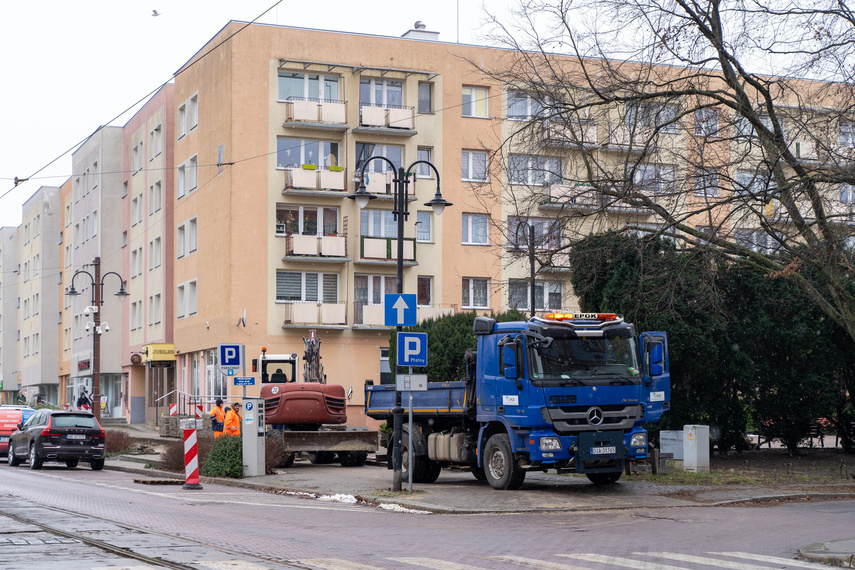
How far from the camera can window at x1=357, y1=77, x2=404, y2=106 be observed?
157ft

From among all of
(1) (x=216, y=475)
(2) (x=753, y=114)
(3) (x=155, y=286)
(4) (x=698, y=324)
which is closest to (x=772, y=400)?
(4) (x=698, y=324)

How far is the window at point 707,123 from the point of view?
20.5 m

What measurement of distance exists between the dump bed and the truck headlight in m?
3.09

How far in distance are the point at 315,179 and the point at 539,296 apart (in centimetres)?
1149

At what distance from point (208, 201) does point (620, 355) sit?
3339 centimetres

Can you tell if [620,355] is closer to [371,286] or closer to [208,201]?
[371,286]

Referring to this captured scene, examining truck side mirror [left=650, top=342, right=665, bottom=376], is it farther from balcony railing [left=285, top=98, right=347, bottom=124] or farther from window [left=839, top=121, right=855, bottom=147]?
balcony railing [left=285, top=98, right=347, bottom=124]

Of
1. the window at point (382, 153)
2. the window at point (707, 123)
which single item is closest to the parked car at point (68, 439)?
the window at point (707, 123)

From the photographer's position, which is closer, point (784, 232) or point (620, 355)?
point (620, 355)

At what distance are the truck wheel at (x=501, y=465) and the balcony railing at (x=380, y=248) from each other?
2805 cm

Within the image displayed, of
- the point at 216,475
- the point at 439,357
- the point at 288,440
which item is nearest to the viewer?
the point at 216,475

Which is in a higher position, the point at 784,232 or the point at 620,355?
the point at 784,232

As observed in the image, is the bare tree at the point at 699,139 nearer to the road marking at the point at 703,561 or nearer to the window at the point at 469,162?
the road marking at the point at 703,561

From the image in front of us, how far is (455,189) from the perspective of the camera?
159 feet
